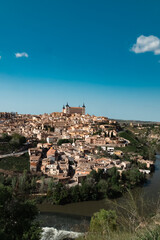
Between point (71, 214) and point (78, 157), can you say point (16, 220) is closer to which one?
point (71, 214)

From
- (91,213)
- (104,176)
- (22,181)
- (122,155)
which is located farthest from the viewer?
(122,155)

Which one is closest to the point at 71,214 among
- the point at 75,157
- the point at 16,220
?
the point at 16,220

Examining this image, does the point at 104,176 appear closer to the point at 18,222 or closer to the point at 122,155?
the point at 122,155

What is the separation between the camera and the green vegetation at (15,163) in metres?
14.7

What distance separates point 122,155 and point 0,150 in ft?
42.3

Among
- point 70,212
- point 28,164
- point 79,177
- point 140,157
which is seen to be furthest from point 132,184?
point 28,164

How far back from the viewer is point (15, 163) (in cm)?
1570

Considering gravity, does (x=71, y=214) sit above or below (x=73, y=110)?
below

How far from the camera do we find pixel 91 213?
9.95 meters

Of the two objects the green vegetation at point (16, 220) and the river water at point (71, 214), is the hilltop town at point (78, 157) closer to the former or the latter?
the river water at point (71, 214)

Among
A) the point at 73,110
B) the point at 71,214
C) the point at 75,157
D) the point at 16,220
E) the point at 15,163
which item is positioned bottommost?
the point at 71,214

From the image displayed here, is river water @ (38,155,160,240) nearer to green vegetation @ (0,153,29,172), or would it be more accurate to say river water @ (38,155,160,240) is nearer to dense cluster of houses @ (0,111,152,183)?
dense cluster of houses @ (0,111,152,183)

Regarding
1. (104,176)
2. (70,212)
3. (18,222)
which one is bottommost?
(70,212)

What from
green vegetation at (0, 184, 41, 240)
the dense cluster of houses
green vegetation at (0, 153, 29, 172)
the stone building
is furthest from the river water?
the stone building
